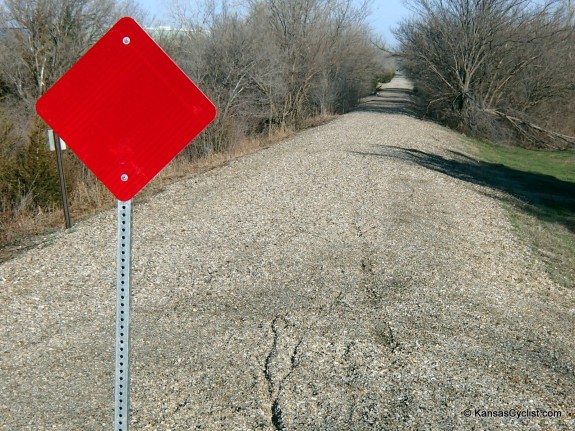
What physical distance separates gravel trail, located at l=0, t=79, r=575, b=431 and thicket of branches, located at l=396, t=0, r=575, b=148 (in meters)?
24.3

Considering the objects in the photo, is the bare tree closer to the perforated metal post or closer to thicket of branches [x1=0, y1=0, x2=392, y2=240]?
thicket of branches [x1=0, y1=0, x2=392, y2=240]

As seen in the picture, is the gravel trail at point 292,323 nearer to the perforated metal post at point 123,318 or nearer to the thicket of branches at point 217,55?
the perforated metal post at point 123,318

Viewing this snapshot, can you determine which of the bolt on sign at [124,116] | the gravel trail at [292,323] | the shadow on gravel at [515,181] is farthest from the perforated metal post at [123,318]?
the shadow on gravel at [515,181]

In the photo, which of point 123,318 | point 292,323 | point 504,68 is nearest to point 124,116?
point 123,318

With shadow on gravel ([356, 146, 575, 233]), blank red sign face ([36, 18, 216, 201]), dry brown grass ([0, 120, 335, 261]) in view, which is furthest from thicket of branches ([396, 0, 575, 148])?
blank red sign face ([36, 18, 216, 201])

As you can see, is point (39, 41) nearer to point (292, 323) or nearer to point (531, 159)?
point (531, 159)

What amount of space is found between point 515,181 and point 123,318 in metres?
20.2

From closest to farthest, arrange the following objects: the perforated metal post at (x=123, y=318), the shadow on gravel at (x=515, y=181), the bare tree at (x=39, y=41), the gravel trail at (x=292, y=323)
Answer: the perforated metal post at (x=123, y=318) < the gravel trail at (x=292, y=323) < the shadow on gravel at (x=515, y=181) < the bare tree at (x=39, y=41)

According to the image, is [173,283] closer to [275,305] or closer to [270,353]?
[275,305]

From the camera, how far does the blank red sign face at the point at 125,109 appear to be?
303 cm

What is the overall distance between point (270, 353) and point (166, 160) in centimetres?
314

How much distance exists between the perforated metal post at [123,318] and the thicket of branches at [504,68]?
34.3m

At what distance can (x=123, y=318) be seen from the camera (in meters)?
3.04

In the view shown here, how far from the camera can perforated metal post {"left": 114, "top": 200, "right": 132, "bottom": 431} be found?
302 cm
